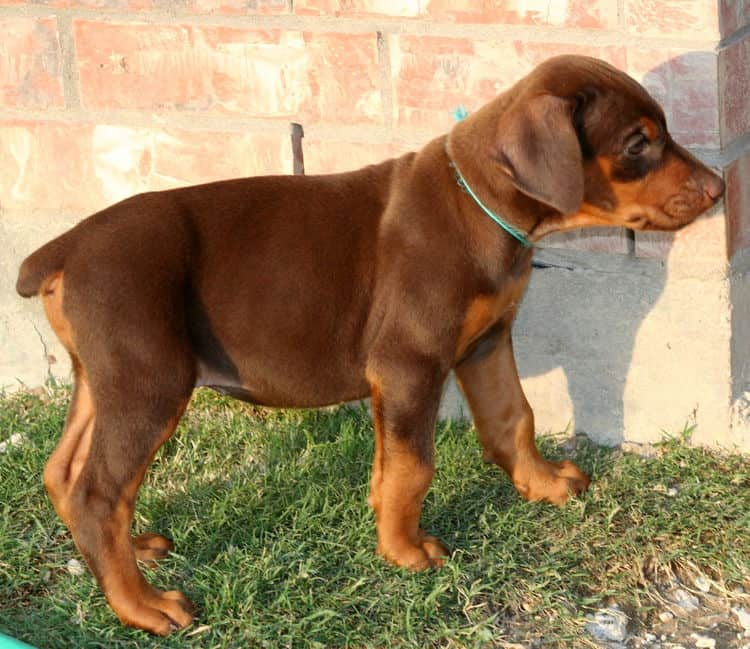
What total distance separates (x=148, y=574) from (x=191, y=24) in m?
2.05

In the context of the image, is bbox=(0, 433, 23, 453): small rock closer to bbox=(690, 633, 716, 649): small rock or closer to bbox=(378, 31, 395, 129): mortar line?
bbox=(378, 31, 395, 129): mortar line

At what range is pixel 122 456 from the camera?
12.0 ft

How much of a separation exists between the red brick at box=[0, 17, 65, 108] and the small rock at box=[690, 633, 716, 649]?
3.08 m

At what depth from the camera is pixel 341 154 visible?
4.78 m

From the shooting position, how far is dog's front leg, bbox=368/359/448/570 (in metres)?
3.84

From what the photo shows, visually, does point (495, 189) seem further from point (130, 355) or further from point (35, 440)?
point (35, 440)

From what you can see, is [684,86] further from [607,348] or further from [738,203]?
[607,348]

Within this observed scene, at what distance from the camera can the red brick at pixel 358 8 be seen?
4.53 metres

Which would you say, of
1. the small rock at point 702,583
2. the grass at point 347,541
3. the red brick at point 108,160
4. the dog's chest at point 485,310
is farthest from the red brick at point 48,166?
the small rock at point 702,583

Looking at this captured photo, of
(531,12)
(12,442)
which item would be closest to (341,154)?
(531,12)

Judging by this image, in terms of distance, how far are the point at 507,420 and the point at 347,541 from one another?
2.27 feet

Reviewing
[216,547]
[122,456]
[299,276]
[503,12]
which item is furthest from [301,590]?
[503,12]

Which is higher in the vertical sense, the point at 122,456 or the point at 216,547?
the point at 122,456

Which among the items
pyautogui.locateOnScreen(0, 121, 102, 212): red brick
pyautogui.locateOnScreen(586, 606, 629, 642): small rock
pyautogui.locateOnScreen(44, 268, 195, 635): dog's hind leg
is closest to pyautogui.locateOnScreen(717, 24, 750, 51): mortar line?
pyautogui.locateOnScreen(586, 606, 629, 642): small rock
